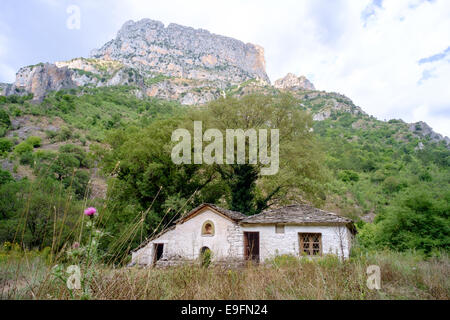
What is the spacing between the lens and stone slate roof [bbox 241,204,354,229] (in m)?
12.9

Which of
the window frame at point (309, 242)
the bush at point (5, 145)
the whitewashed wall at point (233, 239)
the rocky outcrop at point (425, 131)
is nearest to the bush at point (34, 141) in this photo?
the bush at point (5, 145)

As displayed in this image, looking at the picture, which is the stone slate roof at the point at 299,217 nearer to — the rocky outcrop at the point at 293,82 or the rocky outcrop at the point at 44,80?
the rocky outcrop at the point at 44,80

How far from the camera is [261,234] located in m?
14.1

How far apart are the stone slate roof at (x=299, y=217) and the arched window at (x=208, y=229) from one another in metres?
2.05

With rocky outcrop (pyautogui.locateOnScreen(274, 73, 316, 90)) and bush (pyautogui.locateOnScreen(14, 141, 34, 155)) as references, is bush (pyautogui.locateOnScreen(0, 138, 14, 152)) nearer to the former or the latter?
bush (pyautogui.locateOnScreen(14, 141, 34, 155))

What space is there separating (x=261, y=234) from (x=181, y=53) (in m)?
169

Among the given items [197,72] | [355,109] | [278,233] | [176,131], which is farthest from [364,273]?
[197,72]

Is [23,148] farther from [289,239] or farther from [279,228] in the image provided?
[289,239]

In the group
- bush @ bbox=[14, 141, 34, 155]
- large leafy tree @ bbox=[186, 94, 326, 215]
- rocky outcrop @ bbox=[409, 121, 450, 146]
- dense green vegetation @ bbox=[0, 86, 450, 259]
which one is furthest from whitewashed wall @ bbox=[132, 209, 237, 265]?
rocky outcrop @ bbox=[409, 121, 450, 146]

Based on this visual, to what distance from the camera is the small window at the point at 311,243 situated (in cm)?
1302

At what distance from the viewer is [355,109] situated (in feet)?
311

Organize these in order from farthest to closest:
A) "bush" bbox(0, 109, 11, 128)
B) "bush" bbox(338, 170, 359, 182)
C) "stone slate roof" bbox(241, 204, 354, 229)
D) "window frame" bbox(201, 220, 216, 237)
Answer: "bush" bbox(0, 109, 11, 128) → "bush" bbox(338, 170, 359, 182) → "window frame" bbox(201, 220, 216, 237) → "stone slate roof" bbox(241, 204, 354, 229)
